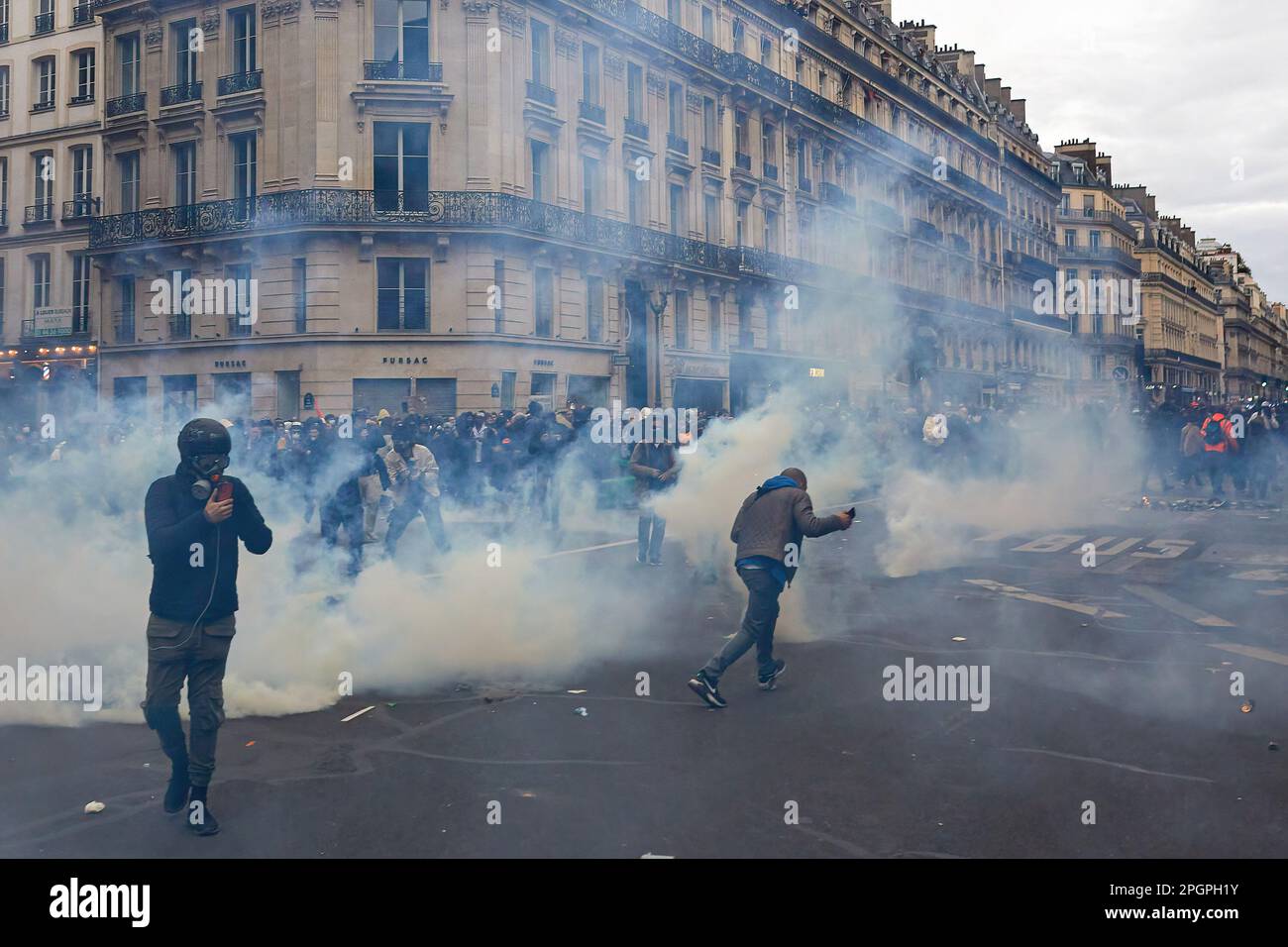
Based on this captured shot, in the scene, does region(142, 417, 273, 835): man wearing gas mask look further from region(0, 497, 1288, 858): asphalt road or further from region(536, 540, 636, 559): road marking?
region(536, 540, 636, 559): road marking

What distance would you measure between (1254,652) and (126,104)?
30.3m

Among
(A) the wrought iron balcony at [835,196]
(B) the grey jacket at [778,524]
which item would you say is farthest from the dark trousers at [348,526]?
(A) the wrought iron balcony at [835,196]

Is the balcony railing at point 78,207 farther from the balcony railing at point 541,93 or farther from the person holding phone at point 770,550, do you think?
the person holding phone at point 770,550

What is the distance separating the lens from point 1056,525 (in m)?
16.2

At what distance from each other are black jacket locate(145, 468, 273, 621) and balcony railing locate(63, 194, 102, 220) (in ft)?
101

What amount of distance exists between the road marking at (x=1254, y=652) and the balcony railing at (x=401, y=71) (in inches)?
894

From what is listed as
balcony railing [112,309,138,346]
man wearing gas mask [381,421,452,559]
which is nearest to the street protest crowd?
man wearing gas mask [381,421,452,559]

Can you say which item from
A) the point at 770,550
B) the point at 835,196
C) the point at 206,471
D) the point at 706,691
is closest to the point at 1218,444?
the point at 770,550

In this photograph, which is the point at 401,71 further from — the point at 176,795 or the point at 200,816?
the point at 200,816

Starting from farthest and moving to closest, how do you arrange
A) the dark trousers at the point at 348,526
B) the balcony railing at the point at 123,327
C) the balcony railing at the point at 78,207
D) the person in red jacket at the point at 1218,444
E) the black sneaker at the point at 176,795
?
the balcony railing at the point at 78,207 < the balcony railing at the point at 123,327 < the person in red jacket at the point at 1218,444 < the dark trousers at the point at 348,526 < the black sneaker at the point at 176,795

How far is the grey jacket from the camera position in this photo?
22.2 feet

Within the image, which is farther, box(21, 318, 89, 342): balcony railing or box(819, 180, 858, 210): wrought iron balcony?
box(819, 180, 858, 210): wrought iron balcony

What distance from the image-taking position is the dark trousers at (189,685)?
Result: 4613 millimetres
